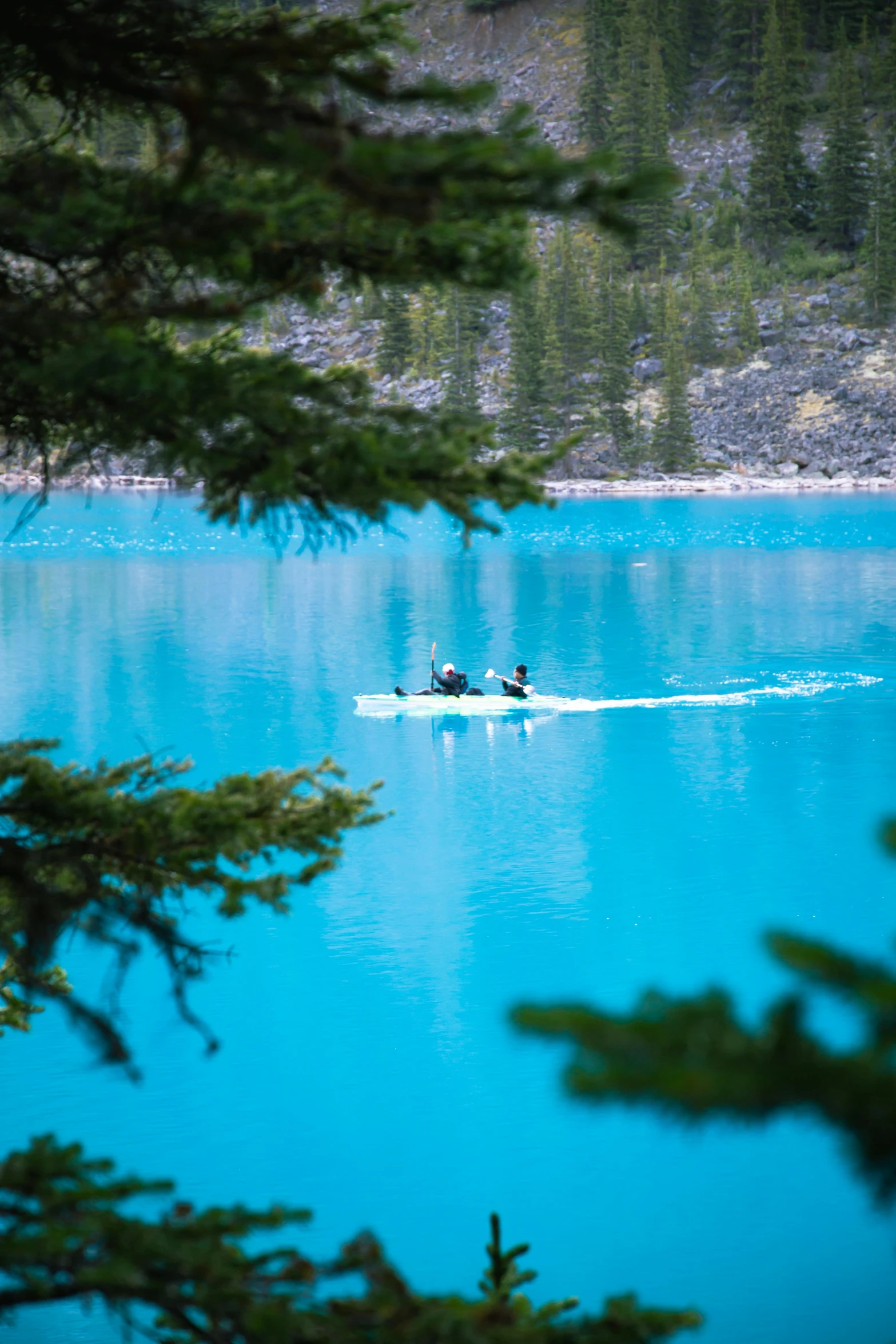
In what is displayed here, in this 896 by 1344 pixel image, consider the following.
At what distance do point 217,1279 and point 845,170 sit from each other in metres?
110

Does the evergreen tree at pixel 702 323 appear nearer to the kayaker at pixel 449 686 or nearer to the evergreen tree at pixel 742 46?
the evergreen tree at pixel 742 46

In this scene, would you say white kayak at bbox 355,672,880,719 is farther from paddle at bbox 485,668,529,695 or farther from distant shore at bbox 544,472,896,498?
distant shore at bbox 544,472,896,498

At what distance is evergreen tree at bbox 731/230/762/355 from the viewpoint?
93.6 metres

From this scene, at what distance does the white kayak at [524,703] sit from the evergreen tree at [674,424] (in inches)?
2474

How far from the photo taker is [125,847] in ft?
16.6

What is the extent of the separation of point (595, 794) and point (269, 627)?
17935mm

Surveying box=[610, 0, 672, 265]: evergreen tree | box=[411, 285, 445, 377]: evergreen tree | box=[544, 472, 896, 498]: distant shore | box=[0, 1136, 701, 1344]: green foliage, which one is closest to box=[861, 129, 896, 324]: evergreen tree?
box=[610, 0, 672, 265]: evergreen tree

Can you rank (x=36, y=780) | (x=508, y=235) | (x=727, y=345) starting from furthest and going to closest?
1. (x=727, y=345)
2. (x=36, y=780)
3. (x=508, y=235)

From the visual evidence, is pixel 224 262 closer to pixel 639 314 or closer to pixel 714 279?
pixel 639 314

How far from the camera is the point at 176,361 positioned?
14.6 ft

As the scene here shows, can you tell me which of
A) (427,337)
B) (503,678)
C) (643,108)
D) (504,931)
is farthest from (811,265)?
(504,931)

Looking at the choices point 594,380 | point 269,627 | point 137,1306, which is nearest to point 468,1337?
point 137,1306

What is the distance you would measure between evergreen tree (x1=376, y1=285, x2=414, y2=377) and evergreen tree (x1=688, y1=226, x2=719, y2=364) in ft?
69.5

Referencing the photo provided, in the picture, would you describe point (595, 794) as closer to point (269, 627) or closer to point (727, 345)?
point (269, 627)
